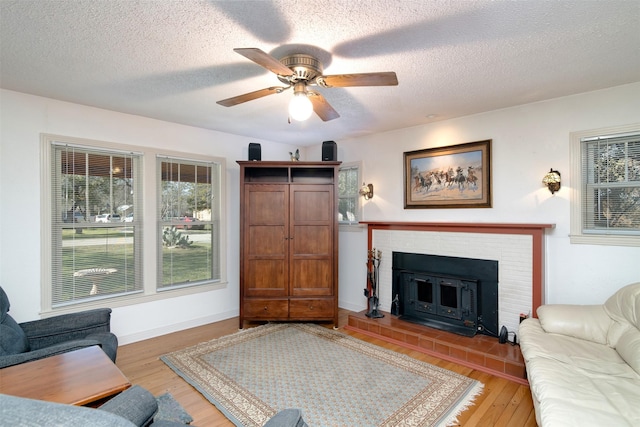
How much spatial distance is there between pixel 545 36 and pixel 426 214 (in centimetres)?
232

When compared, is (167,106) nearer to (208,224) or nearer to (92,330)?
(208,224)

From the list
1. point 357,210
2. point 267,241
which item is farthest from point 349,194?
point 267,241

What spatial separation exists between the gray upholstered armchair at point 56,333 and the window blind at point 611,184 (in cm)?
416

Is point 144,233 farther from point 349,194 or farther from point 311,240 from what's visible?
point 349,194

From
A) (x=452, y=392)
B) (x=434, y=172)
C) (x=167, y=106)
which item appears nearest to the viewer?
(x=452, y=392)

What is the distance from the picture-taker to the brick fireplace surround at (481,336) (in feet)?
9.50

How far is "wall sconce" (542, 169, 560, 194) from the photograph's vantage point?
2.97m

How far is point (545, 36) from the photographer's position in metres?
1.95

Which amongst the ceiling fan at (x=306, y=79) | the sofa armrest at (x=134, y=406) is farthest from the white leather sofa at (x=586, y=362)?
the ceiling fan at (x=306, y=79)

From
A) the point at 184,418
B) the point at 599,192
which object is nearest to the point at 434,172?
the point at 599,192

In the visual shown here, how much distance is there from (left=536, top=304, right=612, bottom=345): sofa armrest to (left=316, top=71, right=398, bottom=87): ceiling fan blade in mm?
2306

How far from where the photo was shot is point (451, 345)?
10.3 ft

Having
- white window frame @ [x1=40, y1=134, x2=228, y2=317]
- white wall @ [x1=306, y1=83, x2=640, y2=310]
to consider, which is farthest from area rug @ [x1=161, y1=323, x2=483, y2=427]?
white wall @ [x1=306, y1=83, x2=640, y2=310]

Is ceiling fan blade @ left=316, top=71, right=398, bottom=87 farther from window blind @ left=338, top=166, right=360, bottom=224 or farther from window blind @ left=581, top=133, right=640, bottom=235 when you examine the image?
window blind @ left=338, top=166, right=360, bottom=224
